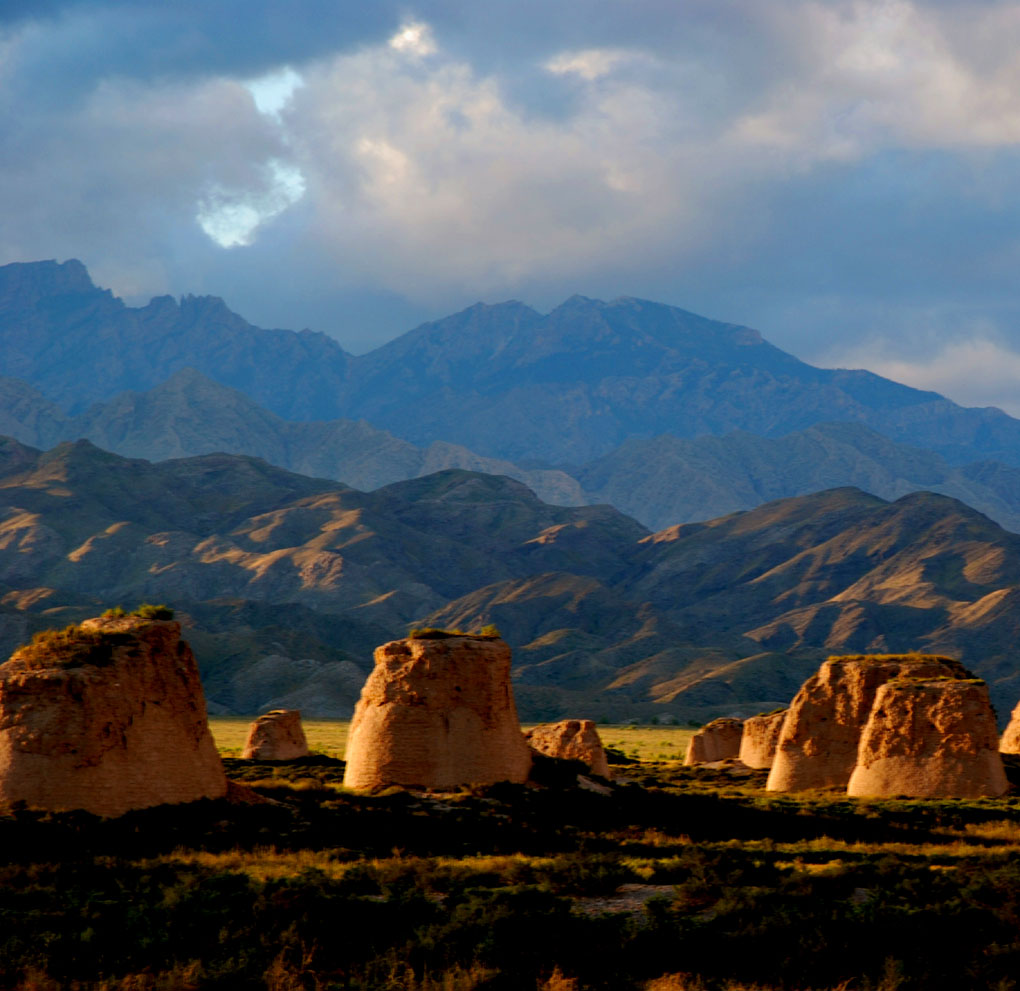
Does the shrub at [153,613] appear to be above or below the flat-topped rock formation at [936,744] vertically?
above

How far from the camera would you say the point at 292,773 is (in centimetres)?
4184

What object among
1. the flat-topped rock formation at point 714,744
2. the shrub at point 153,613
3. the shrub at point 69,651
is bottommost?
the flat-topped rock formation at point 714,744

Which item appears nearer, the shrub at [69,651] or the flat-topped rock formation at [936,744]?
the shrub at [69,651]

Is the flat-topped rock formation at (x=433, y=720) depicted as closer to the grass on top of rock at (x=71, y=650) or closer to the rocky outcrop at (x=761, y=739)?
the grass on top of rock at (x=71, y=650)

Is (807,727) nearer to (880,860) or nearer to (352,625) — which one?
(880,860)

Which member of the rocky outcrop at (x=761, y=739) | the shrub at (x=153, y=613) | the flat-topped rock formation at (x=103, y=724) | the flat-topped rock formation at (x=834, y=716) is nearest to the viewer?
the flat-topped rock formation at (x=103, y=724)

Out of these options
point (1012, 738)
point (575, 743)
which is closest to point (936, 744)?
point (575, 743)

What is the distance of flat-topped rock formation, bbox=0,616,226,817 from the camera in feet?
88.9

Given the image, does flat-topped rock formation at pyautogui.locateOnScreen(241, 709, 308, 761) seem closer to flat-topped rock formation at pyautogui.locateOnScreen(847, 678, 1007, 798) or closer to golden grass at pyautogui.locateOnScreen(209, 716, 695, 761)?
golden grass at pyautogui.locateOnScreen(209, 716, 695, 761)

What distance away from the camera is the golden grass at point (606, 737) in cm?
7681

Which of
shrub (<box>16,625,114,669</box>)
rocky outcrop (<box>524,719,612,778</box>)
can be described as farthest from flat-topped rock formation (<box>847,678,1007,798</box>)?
shrub (<box>16,625,114,669</box>)

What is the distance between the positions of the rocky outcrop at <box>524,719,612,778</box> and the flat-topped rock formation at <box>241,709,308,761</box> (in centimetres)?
892

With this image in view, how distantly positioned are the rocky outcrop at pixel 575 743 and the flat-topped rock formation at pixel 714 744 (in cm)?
1402

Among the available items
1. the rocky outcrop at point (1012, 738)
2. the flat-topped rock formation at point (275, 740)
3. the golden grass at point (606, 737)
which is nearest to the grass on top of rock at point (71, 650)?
the flat-topped rock formation at point (275, 740)
